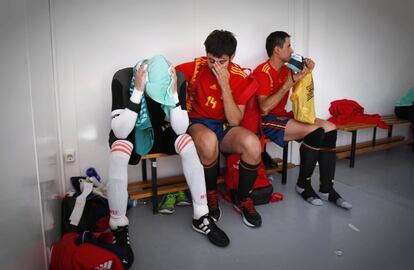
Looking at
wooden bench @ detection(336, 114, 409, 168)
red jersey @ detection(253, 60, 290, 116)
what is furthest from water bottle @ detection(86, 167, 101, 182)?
wooden bench @ detection(336, 114, 409, 168)

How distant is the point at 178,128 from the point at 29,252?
3.20 ft

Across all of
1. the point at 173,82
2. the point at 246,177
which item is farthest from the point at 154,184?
the point at 173,82

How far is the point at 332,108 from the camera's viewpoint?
3188 mm

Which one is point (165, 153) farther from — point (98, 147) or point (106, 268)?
point (106, 268)

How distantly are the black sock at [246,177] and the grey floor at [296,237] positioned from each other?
0.17 metres

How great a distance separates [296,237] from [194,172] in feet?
2.26

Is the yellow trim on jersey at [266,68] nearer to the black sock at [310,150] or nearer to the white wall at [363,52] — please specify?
the black sock at [310,150]

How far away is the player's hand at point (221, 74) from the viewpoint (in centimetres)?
195

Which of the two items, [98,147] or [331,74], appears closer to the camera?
[98,147]

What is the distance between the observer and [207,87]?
2107 millimetres

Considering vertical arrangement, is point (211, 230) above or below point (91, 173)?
below

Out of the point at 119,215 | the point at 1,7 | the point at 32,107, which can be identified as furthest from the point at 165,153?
the point at 1,7

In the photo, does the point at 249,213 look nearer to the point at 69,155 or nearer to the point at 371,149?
the point at 69,155

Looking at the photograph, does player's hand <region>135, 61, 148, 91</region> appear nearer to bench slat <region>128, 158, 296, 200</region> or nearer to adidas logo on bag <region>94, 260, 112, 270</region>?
bench slat <region>128, 158, 296, 200</region>
